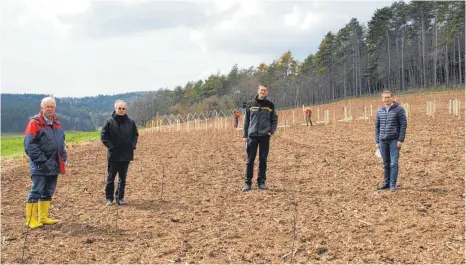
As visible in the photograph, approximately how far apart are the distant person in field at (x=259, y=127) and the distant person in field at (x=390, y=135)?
191cm

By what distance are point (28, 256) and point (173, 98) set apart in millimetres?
99177

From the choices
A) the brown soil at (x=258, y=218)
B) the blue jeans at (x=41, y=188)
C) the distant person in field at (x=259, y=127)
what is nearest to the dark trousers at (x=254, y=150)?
the distant person in field at (x=259, y=127)

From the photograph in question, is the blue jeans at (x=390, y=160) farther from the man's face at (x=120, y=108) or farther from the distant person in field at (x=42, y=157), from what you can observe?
the distant person in field at (x=42, y=157)

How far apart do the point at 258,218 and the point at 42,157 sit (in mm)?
3089

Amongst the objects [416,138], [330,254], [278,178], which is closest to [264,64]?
[416,138]

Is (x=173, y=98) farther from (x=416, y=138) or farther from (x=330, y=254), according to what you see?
(x=330, y=254)

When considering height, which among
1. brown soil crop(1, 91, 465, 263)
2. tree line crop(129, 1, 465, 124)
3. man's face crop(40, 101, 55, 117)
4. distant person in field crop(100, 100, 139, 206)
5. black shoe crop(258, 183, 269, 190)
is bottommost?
brown soil crop(1, 91, 465, 263)

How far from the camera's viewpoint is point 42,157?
18.2ft

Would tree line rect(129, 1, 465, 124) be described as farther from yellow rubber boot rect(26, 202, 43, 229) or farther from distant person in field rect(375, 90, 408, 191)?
yellow rubber boot rect(26, 202, 43, 229)

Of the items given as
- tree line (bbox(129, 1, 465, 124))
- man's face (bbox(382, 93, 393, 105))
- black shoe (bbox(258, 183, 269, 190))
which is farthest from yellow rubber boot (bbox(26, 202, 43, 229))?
tree line (bbox(129, 1, 465, 124))

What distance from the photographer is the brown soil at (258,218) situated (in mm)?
4395

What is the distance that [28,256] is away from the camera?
4445 mm

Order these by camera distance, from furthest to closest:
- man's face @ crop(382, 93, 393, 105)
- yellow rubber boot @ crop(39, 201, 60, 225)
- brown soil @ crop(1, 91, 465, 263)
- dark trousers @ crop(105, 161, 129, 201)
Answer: man's face @ crop(382, 93, 393, 105)
dark trousers @ crop(105, 161, 129, 201)
yellow rubber boot @ crop(39, 201, 60, 225)
brown soil @ crop(1, 91, 465, 263)

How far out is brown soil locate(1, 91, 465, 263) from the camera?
14.4 feet
